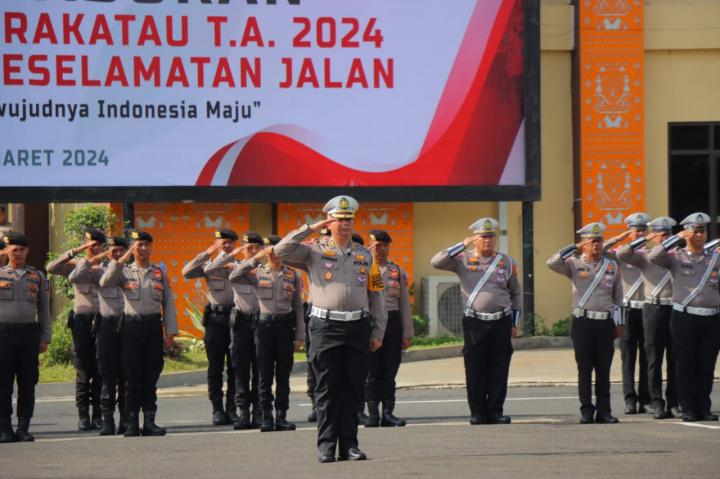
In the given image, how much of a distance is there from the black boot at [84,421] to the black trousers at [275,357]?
1.88 metres

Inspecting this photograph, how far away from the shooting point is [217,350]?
1625 centimetres

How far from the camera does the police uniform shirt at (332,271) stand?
11867 mm

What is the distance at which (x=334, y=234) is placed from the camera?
1202 cm

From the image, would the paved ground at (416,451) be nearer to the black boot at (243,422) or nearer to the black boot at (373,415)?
the black boot at (243,422)

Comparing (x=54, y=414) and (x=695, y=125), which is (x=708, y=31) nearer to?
(x=695, y=125)

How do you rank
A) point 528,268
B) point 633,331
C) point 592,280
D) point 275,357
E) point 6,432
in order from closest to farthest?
point 6,432 < point 592,280 < point 275,357 < point 633,331 < point 528,268

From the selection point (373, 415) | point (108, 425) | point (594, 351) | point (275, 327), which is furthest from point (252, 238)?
point (594, 351)

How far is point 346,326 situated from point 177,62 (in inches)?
450

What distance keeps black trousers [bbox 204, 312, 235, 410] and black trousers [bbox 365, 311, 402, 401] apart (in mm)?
1717

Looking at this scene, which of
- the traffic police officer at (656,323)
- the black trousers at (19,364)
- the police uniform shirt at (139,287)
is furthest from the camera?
the traffic police officer at (656,323)

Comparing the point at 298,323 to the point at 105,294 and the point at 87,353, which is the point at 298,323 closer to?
the point at 105,294

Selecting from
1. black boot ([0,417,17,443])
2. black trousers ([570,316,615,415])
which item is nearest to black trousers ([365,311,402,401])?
black trousers ([570,316,615,415])

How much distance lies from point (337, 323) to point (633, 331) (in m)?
5.51

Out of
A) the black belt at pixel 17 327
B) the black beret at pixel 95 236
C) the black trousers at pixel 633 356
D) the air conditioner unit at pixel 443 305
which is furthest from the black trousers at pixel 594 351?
the air conditioner unit at pixel 443 305
